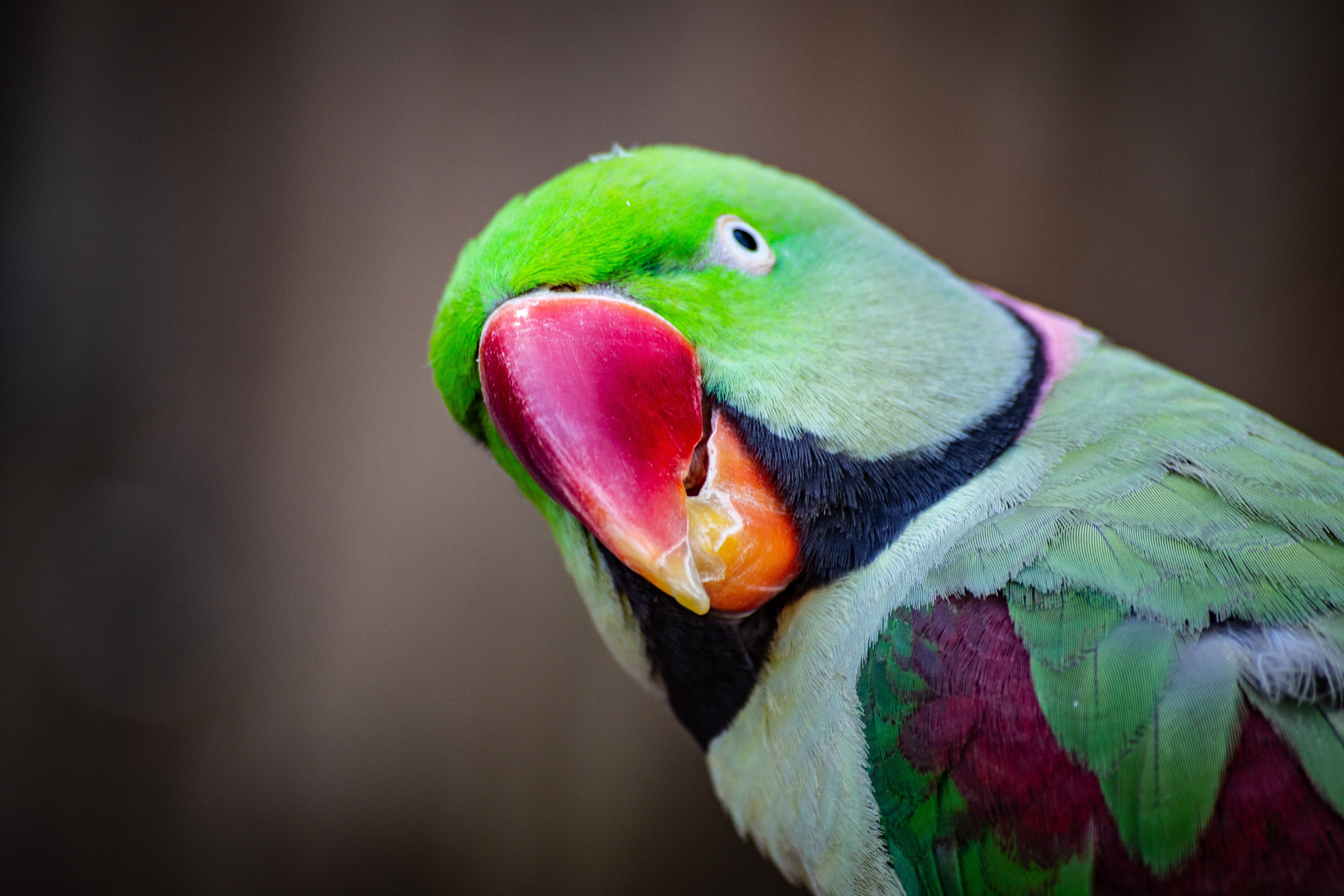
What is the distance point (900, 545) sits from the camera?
0.71 meters

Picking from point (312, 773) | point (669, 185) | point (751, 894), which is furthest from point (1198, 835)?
point (312, 773)

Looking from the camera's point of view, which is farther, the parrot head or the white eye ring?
the white eye ring

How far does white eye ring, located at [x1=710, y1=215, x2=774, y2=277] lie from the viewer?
74 centimetres

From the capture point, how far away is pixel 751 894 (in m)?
2.06

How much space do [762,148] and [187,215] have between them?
140 centimetres

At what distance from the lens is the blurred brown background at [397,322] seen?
180cm

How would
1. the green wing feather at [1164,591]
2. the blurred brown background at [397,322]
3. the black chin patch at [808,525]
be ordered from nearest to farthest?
1. the green wing feather at [1164,591]
2. the black chin patch at [808,525]
3. the blurred brown background at [397,322]

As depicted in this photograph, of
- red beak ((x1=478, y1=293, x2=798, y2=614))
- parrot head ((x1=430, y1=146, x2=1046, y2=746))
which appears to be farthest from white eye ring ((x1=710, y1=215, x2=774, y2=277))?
red beak ((x1=478, y1=293, x2=798, y2=614))

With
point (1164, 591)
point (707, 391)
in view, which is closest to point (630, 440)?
point (707, 391)

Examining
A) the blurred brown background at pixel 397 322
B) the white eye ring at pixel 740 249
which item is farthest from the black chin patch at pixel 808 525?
the blurred brown background at pixel 397 322

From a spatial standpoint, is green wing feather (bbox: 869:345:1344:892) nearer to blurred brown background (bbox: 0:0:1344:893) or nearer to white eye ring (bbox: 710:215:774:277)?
white eye ring (bbox: 710:215:774:277)

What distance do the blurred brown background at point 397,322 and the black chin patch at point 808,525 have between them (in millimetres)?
1284

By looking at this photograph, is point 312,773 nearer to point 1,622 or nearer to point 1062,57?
point 1,622

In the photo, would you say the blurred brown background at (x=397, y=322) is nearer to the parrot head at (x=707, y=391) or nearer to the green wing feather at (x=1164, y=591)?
the parrot head at (x=707, y=391)
